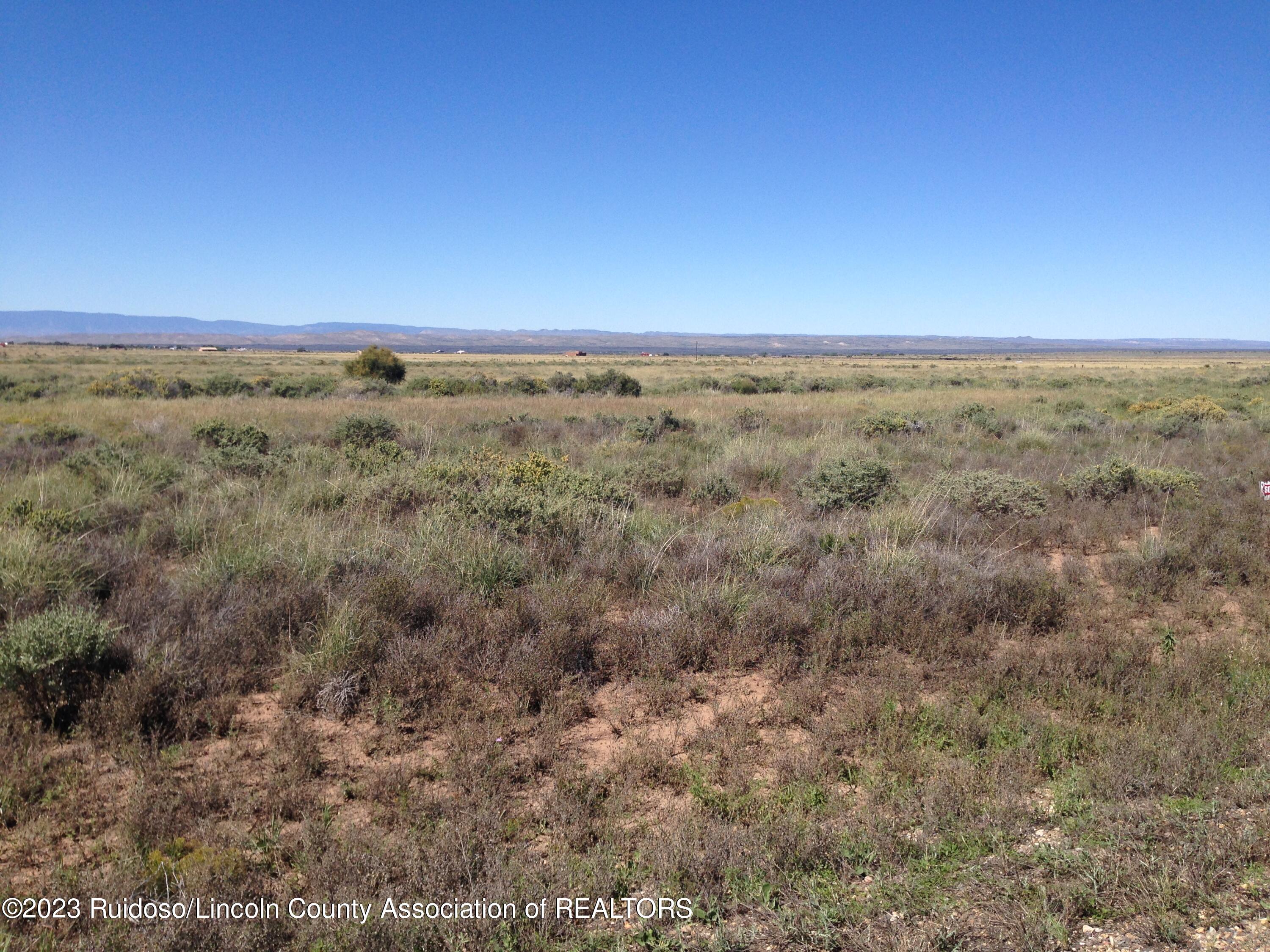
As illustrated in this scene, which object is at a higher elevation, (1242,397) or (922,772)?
(1242,397)

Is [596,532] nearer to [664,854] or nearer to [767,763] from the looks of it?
[767,763]

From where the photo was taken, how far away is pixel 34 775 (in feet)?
12.0

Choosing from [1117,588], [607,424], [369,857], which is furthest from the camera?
[607,424]

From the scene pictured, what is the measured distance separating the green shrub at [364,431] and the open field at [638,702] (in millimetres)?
3902

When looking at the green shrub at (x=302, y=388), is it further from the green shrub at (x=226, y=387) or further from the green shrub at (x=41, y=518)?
the green shrub at (x=41, y=518)

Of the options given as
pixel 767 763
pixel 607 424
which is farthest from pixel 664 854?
pixel 607 424

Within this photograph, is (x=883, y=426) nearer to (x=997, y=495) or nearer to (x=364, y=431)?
(x=997, y=495)

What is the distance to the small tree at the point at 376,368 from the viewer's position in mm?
40219

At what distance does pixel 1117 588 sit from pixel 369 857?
6792 mm

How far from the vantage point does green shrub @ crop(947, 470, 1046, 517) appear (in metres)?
9.34

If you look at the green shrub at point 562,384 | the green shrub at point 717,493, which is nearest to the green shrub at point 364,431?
the green shrub at point 717,493

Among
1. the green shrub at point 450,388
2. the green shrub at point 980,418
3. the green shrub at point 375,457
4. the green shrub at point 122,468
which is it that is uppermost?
the green shrub at point 450,388

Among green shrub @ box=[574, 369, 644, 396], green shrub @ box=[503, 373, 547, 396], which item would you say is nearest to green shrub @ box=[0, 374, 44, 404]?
green shrub @ box=[503, 373, 547, 396]

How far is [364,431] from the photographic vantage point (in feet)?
47.7
